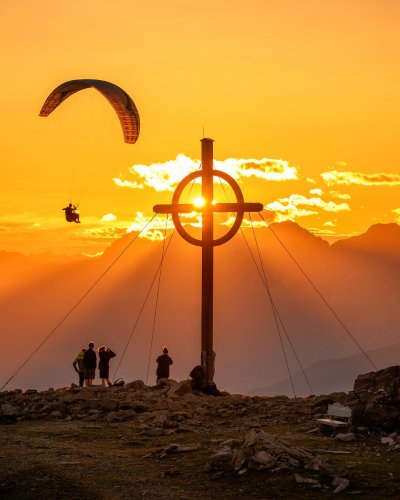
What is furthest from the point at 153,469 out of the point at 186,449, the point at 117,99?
the point at 117,99

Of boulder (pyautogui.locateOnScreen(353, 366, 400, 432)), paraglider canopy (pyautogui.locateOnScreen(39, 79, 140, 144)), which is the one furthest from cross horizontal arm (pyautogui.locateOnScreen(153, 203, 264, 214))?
boulder (pyautogui.locateOnScreen(353, 366, 400, 432))

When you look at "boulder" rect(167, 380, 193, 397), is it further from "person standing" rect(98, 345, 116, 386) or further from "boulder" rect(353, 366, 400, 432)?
"boulder" rect(353, 366, 400, 432)

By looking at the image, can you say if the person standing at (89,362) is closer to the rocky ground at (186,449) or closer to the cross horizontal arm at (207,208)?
the rocky ground at (186,449)

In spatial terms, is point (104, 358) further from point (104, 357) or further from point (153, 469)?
point (153, 469)

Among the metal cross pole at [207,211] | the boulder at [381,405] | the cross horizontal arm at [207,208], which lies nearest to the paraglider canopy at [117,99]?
the metal cross pole at [207,211]

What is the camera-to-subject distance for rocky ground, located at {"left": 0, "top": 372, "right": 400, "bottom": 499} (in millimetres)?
17594

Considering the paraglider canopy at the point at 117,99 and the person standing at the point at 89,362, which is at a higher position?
the paraglider canopy at the point at 117,99

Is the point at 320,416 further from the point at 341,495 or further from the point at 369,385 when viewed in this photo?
the point at 341,495

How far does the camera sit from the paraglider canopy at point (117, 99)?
1185 inches

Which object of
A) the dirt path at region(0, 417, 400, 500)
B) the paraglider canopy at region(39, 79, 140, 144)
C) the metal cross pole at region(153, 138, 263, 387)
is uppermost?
the paraglider canopy at region(39, 79, 140, 144)

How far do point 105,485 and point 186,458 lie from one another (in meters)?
2.44

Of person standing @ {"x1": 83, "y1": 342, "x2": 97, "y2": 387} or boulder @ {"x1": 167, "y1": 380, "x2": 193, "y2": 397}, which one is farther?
person standing @ {"x1": 83, "y1": 342, "x2": 97, "y2": 387}

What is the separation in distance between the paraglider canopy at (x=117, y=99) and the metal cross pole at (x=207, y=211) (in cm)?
289

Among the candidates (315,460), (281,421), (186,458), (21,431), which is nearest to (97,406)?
(21,431)
